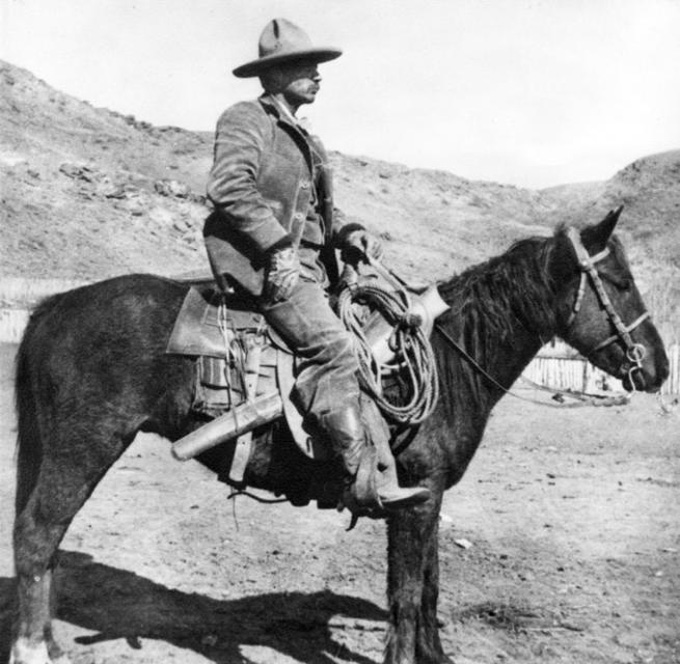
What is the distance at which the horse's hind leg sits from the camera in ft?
14.6

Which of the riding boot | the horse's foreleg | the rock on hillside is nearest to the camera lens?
the riding boot

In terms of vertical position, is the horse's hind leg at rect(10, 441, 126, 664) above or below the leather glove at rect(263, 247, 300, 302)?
below

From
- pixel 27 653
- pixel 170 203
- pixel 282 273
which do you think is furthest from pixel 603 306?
pixel 170 203

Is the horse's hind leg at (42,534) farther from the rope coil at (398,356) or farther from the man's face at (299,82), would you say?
the man's face at (299,82)

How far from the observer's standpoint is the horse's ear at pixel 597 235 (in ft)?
15.2

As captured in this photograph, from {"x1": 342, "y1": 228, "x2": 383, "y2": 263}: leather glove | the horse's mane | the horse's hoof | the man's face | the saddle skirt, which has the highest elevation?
the man's face

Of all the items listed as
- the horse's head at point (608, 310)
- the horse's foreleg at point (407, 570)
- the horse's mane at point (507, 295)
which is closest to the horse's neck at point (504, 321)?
the horse's mane at point (507, 295)

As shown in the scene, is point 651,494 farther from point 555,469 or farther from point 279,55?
point 279,55

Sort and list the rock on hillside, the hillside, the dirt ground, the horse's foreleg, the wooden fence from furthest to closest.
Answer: the hillside → the rock on hillside → the wooden fence → the dirt ground → the horse's foreleg

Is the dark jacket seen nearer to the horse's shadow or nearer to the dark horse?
the dark horse

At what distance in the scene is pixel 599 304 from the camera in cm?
470

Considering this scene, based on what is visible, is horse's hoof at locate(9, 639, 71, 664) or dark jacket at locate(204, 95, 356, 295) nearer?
dark jacket at locate(204, 95, 356, 295)

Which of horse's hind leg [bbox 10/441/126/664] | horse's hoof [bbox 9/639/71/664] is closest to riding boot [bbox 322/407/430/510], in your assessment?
horse's hind leg [bbox 10/441/126/664]

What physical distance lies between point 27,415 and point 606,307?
142 inches
